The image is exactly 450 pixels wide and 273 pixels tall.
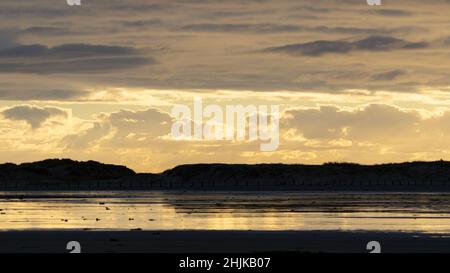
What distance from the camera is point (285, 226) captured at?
50469 mm

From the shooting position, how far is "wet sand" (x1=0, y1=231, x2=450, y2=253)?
123ft

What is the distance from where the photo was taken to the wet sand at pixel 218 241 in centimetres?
3741

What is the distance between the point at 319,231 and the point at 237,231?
3825 millimetres

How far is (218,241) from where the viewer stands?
41594 mm
